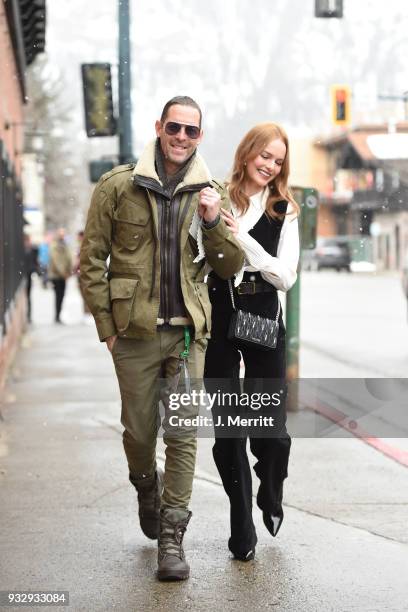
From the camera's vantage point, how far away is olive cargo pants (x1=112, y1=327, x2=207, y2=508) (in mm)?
4699

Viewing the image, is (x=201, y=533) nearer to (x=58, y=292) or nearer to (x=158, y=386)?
(x=158, y=386)

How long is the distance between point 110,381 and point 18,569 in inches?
268

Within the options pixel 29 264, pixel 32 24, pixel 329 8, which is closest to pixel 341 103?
pixel 29 264

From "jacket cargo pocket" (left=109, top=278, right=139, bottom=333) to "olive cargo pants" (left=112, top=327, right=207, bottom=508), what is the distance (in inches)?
5.0

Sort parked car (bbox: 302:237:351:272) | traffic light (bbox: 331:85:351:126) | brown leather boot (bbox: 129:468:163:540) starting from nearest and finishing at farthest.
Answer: brown leather boot (bbox: 129:468:163:540) < traffic light (bbox: 331:85:351:126) < parked car (bbox: 302:237:351:272)

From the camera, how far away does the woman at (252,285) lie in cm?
477

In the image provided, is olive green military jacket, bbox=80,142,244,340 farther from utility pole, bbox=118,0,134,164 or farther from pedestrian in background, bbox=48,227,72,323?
pedestrian in background, bbox=48,227,72,323

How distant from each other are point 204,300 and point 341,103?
89.4ft

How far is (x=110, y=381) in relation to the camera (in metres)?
11.5

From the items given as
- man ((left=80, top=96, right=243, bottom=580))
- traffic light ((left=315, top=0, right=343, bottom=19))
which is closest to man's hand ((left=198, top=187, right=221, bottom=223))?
man ((left=80, top=96, right=243, bottom=580))

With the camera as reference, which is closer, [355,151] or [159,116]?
[159,116]

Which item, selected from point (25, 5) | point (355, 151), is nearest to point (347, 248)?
point (355, 151)

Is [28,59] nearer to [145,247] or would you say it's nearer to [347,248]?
[145,247]

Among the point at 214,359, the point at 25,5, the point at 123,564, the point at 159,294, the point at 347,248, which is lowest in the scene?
the point at 347,248
